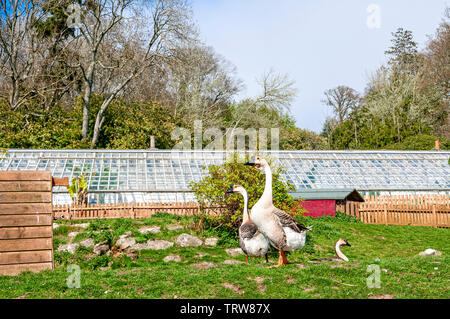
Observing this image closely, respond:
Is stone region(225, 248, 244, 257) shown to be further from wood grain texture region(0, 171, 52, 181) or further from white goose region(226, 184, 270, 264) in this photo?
wood grain texture region(0, 171, 52, 181)

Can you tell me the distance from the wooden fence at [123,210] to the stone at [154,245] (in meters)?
5.89

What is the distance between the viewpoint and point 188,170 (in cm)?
2739

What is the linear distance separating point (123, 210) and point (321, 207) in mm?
10465

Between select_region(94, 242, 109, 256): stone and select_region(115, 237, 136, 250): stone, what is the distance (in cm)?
52

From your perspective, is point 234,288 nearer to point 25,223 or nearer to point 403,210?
point 25,223

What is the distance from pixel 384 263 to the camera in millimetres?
10609

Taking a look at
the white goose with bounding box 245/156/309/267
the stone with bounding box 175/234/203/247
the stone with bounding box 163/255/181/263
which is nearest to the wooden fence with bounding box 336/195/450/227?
the stone with bounding box 175/234/203/247

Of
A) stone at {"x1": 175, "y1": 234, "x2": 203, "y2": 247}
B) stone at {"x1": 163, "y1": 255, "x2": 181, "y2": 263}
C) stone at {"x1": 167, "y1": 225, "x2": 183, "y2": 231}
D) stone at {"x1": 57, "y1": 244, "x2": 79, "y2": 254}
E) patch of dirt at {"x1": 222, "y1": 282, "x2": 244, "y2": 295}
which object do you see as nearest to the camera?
patch of dirt at {"x1": 222, "y1": 282, "x2": 244, "y2": 295}

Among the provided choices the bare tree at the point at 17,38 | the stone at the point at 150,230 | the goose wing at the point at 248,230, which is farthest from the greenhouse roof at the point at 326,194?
the bare tree at the point at 17,38

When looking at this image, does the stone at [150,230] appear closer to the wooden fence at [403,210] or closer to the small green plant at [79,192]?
the small green plant at [79,192]

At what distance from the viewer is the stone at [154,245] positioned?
1560 cm

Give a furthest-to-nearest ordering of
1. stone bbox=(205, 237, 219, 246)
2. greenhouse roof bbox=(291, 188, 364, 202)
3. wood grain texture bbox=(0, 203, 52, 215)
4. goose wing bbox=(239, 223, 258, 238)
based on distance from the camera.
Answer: greenhouse roof bbox=(291, 188, 364, 202) → stone bbox=(205, 237, 219, 246) → goose wing bbox=(239, 223, 258, 238) → wood grain texture bbox=(0, 203, 52, 215)

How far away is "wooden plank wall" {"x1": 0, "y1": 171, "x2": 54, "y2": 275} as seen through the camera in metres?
10.5

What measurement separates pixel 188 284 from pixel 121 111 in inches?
1379
